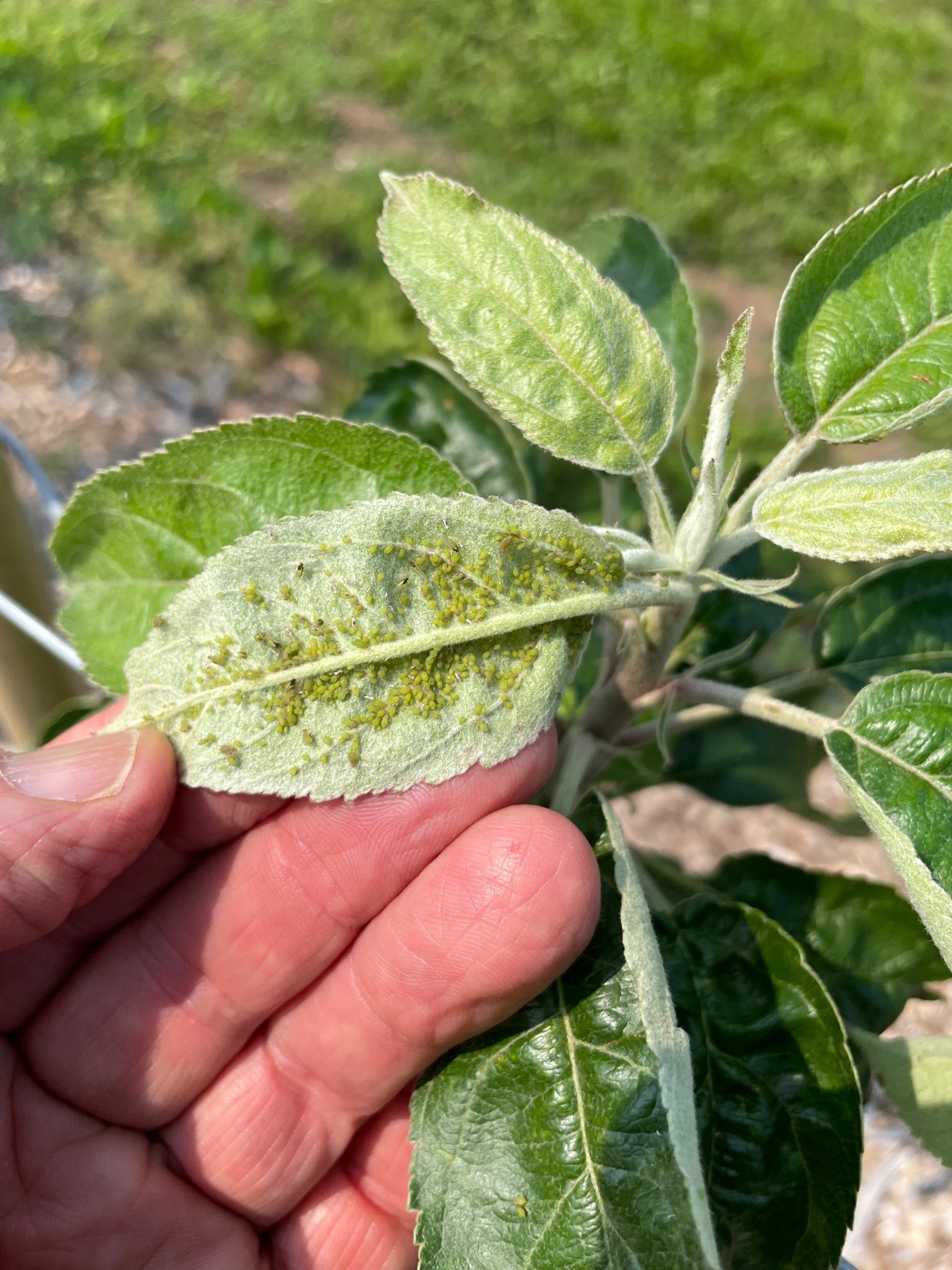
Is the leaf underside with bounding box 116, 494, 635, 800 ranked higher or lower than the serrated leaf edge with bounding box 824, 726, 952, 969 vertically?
higher

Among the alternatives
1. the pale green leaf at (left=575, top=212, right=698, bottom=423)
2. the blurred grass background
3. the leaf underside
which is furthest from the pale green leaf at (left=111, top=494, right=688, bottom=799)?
the blurred grass background

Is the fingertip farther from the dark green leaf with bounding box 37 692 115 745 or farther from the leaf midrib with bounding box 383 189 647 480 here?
the dark green leaf with bounding box 37 692 115 745

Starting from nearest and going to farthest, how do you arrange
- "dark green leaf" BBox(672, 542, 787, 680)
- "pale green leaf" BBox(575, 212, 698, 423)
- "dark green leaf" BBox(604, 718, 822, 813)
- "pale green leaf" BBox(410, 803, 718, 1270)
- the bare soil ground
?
"pale green leaf" BBox(410, 803, 718, 1270)
"pale green leaf" BBox(575, 212, 698, 423)
"dark green leaf" BBox(672, 542, 787, 680)
"dark green leaf" BBox(604, 718, 822, 813)
the bare soil ground

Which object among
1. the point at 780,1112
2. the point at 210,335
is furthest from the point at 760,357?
the point at 780,1112

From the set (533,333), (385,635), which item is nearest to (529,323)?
(533,333)

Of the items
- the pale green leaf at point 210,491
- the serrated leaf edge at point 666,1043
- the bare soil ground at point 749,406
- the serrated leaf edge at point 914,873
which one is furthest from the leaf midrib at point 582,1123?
Answer: the bare soil ground at point 749,406

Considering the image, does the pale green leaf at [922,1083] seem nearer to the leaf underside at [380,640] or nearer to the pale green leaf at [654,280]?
the leaf underside at [380,640]
